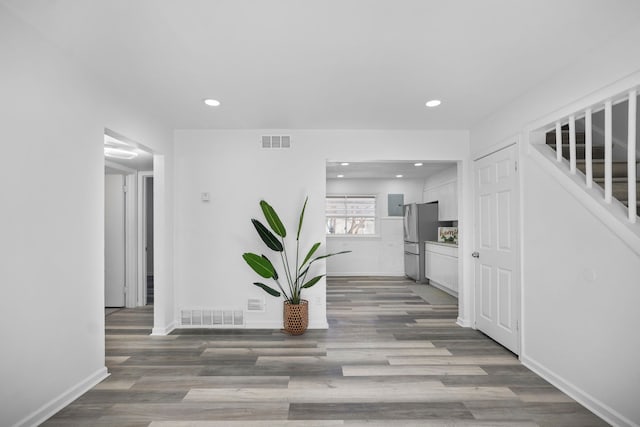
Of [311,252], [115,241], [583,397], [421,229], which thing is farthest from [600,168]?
[115,241]

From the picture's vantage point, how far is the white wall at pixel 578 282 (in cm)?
199

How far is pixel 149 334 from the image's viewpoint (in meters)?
3.73

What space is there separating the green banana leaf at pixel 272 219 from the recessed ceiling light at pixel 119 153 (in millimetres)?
1848

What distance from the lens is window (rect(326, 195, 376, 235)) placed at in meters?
7.92

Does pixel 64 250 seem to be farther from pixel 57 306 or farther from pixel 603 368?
pixel 603 368

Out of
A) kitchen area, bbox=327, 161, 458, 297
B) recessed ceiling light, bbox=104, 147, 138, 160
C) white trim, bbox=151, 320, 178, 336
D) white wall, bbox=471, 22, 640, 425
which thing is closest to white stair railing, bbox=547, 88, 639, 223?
white wall, bbox=471, 22, 640, 425

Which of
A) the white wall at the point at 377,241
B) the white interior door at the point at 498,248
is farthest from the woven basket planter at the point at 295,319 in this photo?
the white wall at the point at 377,241

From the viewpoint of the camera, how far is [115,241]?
4902 mm

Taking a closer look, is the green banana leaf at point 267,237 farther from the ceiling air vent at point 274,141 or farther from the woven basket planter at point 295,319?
the ceiling air vent at point 274,141

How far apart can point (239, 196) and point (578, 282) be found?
3310 millimetres

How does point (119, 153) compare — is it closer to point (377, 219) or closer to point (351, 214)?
point (351, 214)

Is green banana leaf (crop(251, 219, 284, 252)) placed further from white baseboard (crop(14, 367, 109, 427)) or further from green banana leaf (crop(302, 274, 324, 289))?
white baseboard (crop(14, 367, 109, 427))

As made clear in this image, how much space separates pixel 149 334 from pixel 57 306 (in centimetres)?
175

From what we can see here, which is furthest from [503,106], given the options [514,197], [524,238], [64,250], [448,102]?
[64,250]
